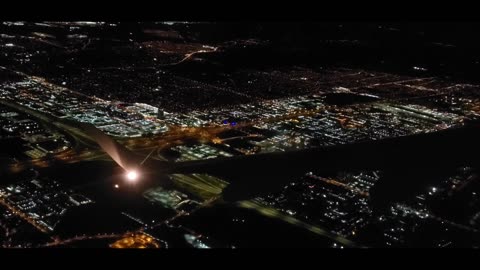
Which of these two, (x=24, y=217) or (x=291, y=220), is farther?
(x=291, y=220)

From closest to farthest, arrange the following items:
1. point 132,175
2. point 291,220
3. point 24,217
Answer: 1. point 24,217
2. point 291,220
3. point 132,175

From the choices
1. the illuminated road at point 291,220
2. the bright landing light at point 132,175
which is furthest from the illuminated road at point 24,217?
the illuminated road at point 291,220

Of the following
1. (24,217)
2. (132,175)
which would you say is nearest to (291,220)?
(132,175)

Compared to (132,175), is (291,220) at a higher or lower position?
lower

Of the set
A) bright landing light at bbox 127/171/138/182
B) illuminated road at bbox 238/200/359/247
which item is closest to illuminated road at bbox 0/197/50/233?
bright landing light at bbox 127/171/138/182

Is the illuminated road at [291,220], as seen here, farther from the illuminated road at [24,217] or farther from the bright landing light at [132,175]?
the illuminated road at [24,217]

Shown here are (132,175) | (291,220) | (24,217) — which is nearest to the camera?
(24,217)

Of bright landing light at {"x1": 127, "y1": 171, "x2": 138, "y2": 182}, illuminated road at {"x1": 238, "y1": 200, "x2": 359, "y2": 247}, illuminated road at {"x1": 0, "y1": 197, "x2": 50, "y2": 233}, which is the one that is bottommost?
illuminated road at {"x1": 238, "y1": 200, "x2": 359, "y2": 247}

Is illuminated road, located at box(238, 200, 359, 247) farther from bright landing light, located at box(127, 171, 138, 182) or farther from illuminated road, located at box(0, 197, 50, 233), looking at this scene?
illuminated road, located at box(0, 197, 50, 233)

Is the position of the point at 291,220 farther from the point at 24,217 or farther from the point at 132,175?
the point at 24,217

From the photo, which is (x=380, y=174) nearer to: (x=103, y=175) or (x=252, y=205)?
(x=252, y=205)

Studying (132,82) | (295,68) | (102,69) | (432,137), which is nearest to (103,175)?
(432,137)
